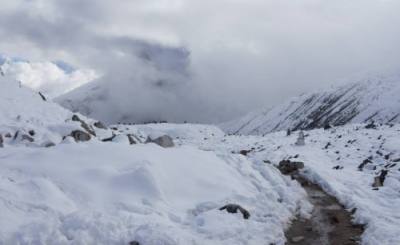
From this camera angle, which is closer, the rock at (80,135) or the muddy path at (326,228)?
the muddy path at (326,228)

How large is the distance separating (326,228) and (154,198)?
7527 millimetres

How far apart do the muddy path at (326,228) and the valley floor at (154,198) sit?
0.45 meters

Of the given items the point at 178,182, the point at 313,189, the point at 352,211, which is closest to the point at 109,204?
the point at 178,182

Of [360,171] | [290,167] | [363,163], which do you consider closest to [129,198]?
[290,167]

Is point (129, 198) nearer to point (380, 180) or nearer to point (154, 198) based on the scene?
point (154, 198)

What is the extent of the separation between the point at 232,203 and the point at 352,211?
269 inches

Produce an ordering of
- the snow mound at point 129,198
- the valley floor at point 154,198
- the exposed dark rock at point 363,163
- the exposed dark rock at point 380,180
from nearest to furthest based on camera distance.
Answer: the snow mound at point 129,198, the valley floor at point 154,198, the exposed dark rock at point 380,180, the exposed dark rock at point 363,163

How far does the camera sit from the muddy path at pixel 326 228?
18.2m

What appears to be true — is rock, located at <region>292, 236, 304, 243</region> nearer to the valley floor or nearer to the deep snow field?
the deep snow field

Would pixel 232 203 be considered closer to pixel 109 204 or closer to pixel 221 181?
pixel 221 181

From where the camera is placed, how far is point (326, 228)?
66.3 feet

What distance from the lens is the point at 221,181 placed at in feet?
77.8

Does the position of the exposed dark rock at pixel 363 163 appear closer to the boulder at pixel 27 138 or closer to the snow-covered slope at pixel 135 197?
the snow-covered slope at pixel 135 197

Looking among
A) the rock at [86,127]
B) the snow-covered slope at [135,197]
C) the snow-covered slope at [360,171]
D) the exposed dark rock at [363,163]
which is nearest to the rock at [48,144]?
the snow-covered slope at [135,197]
